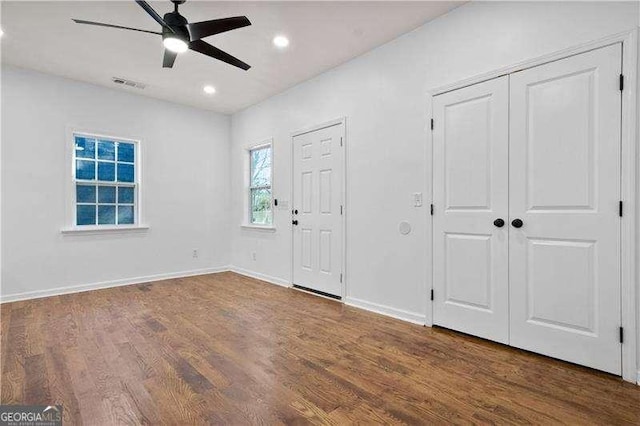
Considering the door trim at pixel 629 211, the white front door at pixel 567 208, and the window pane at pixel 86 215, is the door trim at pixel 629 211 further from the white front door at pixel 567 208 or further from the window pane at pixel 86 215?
the window pane at pixel 86 215

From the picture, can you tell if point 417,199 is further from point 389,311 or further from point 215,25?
point 215,25

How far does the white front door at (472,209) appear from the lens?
8.58ft

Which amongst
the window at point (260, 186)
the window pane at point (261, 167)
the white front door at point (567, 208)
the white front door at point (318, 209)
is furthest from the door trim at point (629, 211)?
the window pane at point (261, 167)

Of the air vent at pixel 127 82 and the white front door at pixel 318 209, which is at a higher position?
the air vent at pixel 127 82

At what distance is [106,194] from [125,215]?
410mm

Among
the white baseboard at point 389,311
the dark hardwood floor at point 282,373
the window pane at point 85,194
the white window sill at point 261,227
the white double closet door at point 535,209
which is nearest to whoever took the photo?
the dark hardwood floor at point 282,373

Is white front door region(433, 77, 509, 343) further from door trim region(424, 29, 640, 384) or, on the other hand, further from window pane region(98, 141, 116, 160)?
window pane region(98, 141, 116, 160)

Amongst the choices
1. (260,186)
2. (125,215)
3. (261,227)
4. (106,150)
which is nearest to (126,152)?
(106,150)

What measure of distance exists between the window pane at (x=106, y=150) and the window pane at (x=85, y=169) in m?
0.16

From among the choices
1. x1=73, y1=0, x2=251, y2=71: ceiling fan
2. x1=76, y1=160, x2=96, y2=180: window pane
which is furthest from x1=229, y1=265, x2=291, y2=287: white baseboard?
x1=73, y1=0, x2=251, y2=71: ceiling fan

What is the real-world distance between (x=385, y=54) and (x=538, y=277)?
2620 millimetres

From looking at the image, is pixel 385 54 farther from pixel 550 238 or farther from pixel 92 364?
pixel 92 364

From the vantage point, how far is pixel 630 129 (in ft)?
6.66

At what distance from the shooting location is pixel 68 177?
440cm
